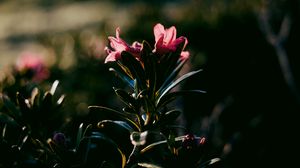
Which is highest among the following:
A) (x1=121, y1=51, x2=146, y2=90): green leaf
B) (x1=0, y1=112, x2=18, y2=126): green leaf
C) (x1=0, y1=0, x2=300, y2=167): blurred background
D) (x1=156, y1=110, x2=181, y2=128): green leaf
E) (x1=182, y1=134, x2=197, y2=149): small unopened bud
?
(x1=121, y1=51, x2=146, y2=90): green leaf

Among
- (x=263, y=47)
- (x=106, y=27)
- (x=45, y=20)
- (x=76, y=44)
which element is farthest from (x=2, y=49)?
(x=263, y=47)

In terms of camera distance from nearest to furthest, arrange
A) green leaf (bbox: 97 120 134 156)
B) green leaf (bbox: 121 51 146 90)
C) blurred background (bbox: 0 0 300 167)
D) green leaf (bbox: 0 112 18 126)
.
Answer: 1. green leaf (bbox: 121 51 146 90)
2. green leaf (bbox: 0 112 18 126)
3. green leaf (bbox: 97 120 134 156)
4. blurred background (bbox: 0 0 300 167)

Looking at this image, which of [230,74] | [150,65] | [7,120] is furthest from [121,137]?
[230,74]

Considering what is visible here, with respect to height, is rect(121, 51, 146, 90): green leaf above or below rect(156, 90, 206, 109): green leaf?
above

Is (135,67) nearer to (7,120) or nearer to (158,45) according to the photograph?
(158,45)

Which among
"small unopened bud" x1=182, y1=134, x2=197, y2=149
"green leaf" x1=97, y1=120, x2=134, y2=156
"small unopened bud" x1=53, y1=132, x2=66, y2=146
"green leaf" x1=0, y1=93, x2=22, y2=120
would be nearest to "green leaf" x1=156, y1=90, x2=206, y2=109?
"small unopened bud" x1=182, y1=134, x2=197, y2=149

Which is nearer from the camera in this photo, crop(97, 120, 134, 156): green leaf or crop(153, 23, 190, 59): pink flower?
crop(153, 23, 190, 59): pink flower

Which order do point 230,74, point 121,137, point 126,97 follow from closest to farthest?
point 126,97 → point 121,137 → point 230,74

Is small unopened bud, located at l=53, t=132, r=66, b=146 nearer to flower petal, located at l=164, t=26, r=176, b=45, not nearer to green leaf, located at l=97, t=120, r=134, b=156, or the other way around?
flower petal, located at l=164, t=26, r=176, b=45

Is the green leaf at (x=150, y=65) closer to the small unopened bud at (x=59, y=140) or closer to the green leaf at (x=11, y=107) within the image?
the small unopened bud at (x=59, y=140)
